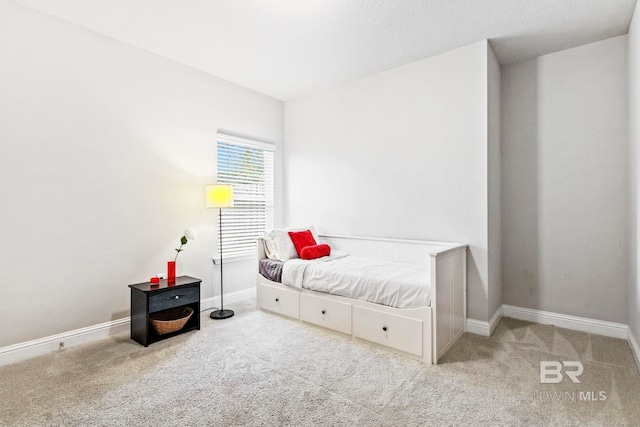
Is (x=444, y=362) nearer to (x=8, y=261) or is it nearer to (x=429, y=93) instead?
(x=429, y=93)

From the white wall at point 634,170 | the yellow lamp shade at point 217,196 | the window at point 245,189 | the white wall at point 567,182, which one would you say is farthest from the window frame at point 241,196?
the white wall at point 634,170

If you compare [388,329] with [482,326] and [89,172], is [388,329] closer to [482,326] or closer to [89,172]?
[482,326]

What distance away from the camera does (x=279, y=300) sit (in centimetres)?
335

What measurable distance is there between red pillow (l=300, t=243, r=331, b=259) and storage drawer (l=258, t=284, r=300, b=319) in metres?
0.41

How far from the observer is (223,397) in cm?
191

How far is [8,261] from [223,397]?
1.91 metres

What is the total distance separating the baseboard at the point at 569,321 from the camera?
2811 mm

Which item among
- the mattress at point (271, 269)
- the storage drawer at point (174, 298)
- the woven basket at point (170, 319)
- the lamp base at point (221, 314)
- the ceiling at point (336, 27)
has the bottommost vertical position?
the lamp base at point (221, 314)

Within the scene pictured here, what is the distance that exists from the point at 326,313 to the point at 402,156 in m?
1.82

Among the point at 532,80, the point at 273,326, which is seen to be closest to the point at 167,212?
the point at 273,326

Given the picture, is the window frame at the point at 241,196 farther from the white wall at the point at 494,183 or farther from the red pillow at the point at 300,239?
the white wall at the point at 494,183

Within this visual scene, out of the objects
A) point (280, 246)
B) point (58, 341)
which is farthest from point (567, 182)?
point (58, 341)

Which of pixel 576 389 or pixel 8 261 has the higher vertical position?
pixel 8 261

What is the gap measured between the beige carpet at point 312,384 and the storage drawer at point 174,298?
0.30 m
